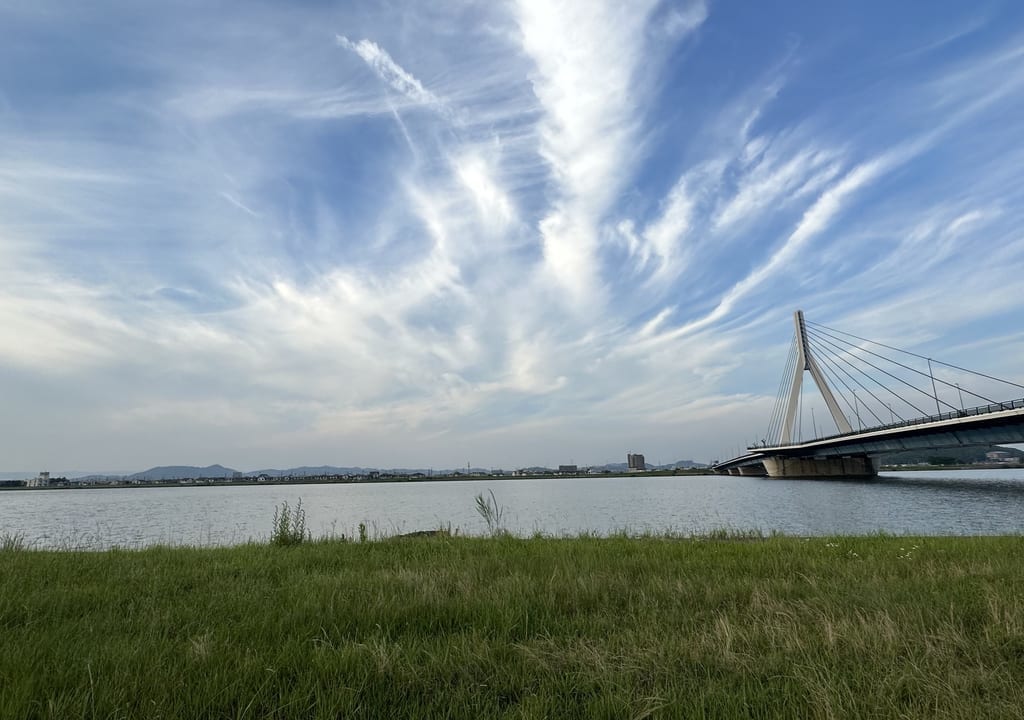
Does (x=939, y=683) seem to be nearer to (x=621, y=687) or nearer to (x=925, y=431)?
(x=621, y=687)

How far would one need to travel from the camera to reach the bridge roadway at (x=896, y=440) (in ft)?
161

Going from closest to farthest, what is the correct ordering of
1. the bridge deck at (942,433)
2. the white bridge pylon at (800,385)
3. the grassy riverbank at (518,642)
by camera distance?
the grassy riverbank at (518,642) → the bridge deck at (942,433) → the white bridge pylon at (800,385)

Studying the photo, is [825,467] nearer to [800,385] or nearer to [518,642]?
[800,385]

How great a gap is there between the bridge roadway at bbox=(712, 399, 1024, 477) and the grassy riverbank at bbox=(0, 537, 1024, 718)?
54.1 meters

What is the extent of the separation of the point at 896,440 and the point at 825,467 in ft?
128

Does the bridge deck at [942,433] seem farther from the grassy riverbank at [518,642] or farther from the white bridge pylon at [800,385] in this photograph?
the grassy riverbank at [518,642]

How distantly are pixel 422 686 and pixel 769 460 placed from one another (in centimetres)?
12007

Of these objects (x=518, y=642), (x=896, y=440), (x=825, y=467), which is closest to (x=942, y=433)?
(x=896, y=440)

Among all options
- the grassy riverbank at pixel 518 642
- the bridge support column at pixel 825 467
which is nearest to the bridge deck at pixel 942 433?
the bridge support column at pixel 825 467

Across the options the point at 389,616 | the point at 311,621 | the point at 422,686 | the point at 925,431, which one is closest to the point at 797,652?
the point at 422,686

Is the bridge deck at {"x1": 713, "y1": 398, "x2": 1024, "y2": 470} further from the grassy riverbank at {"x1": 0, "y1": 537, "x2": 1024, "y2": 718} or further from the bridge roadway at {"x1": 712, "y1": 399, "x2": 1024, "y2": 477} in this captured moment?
the grassy riverbank at {"x1": 0, "y1": 537, "x2": 1024, "y2": 718}

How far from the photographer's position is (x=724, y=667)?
400cm

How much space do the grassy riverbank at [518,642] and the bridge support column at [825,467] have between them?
107798 millimetres

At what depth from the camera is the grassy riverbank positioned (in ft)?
11.3
